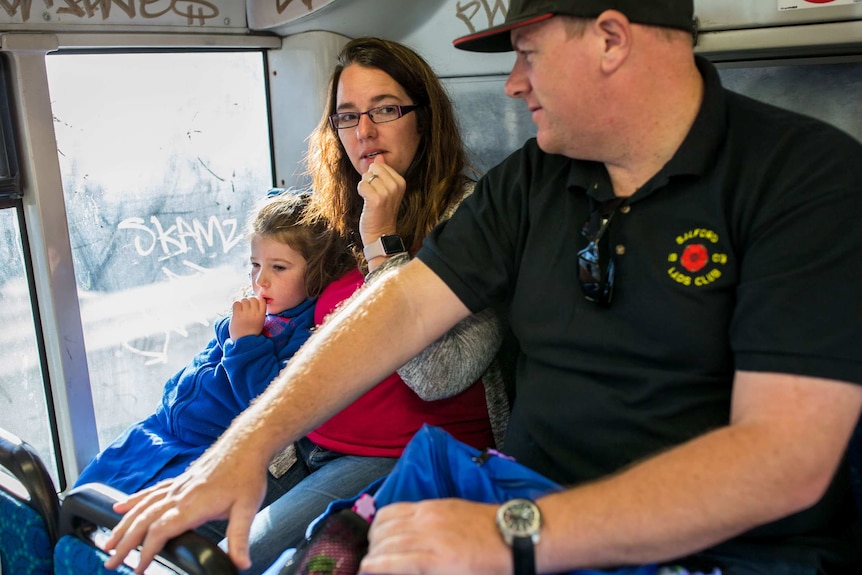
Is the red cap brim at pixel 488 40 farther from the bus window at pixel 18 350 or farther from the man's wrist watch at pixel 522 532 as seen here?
the bus window at pixel 18 350

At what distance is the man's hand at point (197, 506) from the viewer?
1419 millimetres

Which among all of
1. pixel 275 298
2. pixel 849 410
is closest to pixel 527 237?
pixel 849 410

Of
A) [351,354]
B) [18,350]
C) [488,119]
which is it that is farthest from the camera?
[488,119]

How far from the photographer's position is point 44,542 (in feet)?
5.45

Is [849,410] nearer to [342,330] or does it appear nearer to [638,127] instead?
[638,127]

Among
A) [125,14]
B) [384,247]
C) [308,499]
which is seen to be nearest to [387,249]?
[384,247]

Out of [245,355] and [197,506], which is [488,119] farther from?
[197,506]

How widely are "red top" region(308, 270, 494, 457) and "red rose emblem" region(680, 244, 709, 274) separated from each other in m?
0.84

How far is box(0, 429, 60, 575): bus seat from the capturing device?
164 cm

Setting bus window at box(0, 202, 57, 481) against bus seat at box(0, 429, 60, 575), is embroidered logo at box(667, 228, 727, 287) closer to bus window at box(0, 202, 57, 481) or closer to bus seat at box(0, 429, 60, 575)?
bus seat at box(0, 429, 60, 575)

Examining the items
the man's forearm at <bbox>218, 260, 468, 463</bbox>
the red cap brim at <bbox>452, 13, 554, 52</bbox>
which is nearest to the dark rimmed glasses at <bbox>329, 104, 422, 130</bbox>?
the red cap brim at <bbox>452, 13, 554, 52</bbox>

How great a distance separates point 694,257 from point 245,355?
133cm

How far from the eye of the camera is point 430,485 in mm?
1459

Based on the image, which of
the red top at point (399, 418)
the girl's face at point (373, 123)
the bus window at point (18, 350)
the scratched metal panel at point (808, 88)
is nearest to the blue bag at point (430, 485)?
the red top at point (399, 418)
